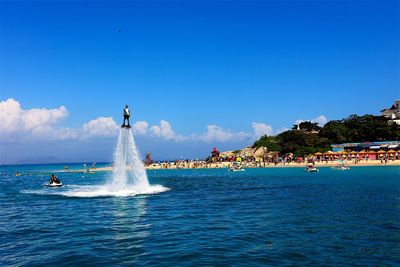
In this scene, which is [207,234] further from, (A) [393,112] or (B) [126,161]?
(A) [393,112]

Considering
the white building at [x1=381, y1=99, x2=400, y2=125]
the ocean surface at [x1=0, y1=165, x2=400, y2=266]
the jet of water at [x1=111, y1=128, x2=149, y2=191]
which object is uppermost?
the white building at [x1=381, y1=99, x2=400, y2=125]

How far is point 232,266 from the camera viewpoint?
13867 millimetres

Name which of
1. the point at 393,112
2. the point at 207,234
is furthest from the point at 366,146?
the point at 207,234

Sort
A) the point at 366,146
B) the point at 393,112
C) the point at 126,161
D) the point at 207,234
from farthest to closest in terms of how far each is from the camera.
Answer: the point at 393,112 < the point at 366,146 < the point at 126,161 < the point at 207,234

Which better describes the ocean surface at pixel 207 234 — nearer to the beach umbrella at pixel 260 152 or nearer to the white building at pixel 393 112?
the beach umbrella at pixel 260 152

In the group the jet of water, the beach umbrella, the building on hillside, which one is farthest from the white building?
the jet of water

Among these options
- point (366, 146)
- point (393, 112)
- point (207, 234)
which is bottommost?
point (207, 234)

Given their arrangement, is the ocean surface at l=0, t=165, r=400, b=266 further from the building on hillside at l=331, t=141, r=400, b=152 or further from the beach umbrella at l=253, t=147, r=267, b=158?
the beach umbrella at l=253, t=147, r=267, b=158

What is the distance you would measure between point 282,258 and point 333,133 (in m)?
127

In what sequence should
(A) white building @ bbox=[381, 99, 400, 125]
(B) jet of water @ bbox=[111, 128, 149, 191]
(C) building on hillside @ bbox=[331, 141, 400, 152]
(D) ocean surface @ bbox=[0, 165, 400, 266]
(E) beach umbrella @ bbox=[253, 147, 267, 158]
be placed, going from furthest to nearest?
(A) white building @ bbox=[381, 99, 400, 125] < (E) beach umbrella @ bbox=[253, 147, 267, 158] < (C) building on hillside @ bbox=[331, 141, 400, 152] < (B) jet of water @ bbox=[111, 128, 149, 191] < (D) ocean surface @ bbox=[0, 165, 400, 266]

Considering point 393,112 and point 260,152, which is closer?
point 260,152

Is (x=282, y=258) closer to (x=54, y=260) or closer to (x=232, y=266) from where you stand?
(x=232, y=266)

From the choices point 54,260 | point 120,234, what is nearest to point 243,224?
point 120,234

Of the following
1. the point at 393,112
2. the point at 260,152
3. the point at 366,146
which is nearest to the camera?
the point at 366,146
